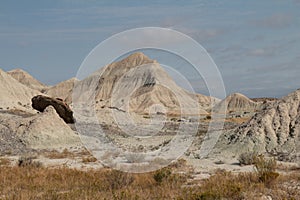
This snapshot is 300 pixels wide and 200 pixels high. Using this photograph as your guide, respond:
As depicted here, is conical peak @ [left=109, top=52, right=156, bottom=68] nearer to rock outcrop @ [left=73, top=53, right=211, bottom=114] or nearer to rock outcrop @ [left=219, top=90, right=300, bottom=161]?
rock outcrop @ [left=73, top=53, right=211, bottom=114]

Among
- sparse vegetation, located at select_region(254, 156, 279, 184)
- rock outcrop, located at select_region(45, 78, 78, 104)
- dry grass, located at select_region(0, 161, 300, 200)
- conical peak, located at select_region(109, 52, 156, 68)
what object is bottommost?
dry grass, located at select_region(0, 161, 300, 200)

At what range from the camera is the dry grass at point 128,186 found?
8.32 m

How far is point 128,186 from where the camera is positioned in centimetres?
1020

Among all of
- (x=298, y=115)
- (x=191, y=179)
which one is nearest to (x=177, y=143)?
(x=298, y=115)

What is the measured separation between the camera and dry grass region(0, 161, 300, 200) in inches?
328

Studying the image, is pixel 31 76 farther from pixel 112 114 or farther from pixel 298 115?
pixel 298 115

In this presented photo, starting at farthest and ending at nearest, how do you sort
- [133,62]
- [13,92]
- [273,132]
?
[133,62]
[13,92]
[273,132]

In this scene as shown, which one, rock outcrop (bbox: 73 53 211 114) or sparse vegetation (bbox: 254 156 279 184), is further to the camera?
rock outcrop (bbox: 73 53 211 114)

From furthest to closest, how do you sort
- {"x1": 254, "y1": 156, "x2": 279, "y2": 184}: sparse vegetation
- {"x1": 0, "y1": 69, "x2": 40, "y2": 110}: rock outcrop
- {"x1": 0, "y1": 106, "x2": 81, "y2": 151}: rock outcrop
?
{"x1": 0, "y1": 69, "x2": 40, "y2": 110}: rock outcrop → {"x1": 0, "y1": 106, "x2": 81, "y2": 151}: rock outcrop → {"x1": 254, "y1": 156, "x2": 279, "y2": 184}: sparse vegetation

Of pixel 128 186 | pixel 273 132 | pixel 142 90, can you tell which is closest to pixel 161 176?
pixel 128 186

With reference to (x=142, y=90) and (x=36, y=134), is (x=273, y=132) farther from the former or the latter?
(x=142, y=90)

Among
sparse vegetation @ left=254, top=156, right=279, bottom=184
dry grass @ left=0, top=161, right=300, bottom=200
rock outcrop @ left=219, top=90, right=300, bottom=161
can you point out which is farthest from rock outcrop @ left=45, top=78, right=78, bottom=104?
sparse vegetation @ left=254, top=156, right=279, bottom=184

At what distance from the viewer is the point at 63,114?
120ft

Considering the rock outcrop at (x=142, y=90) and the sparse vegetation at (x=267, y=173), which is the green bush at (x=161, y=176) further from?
the rock outcrop at (x=142, y=90)
